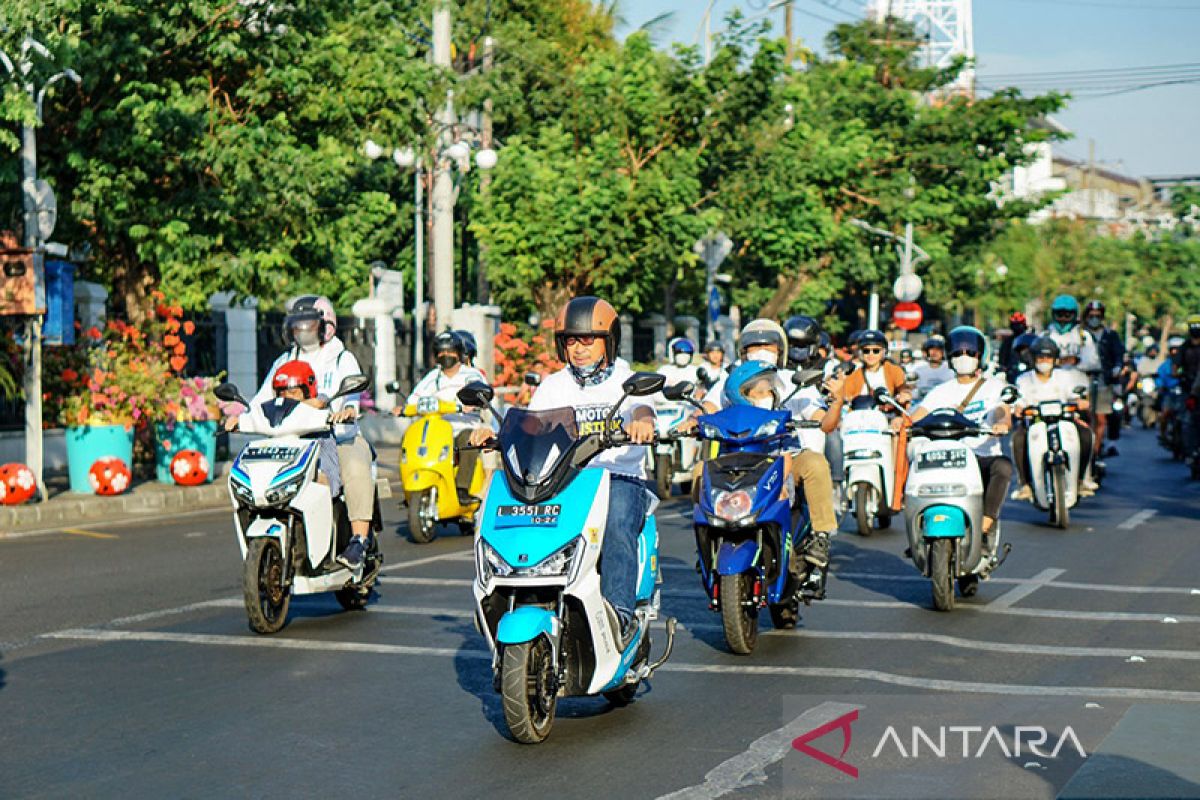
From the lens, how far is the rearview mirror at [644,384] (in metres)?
7.10

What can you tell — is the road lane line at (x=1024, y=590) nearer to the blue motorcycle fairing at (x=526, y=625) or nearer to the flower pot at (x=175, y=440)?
the blue motorcycle fairing at (x=526, y=625)

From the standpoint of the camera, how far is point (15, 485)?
17.1m

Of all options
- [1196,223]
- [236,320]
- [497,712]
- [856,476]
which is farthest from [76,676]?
[1196,223]

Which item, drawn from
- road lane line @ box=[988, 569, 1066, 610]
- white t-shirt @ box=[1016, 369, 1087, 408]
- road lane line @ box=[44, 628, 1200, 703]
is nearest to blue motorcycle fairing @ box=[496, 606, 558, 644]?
road lane line @ box=[44, 628, 1200, 703]

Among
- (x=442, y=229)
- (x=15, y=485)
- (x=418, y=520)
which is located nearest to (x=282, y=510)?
(x=418, y=520)

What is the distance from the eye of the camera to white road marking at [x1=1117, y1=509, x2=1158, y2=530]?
1652 cm

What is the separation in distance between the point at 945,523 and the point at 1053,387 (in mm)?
6562

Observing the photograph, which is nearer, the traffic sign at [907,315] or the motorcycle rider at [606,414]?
the motorcycle rider at [606,414]

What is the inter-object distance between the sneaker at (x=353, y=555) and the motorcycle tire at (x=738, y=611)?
2586 mm

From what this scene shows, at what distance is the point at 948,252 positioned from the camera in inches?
2162

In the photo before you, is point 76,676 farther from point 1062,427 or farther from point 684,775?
point 1062,427

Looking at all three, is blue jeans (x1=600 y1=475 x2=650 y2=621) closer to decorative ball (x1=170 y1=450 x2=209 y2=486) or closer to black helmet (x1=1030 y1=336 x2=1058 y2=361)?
black helmet (x1=1030 y1=336 x2=1058 y2=361)

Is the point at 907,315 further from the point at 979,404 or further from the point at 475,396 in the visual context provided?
the point at 475,396

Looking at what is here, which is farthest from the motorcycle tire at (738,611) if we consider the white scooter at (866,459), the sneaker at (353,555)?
the white scooter at (866,459)
